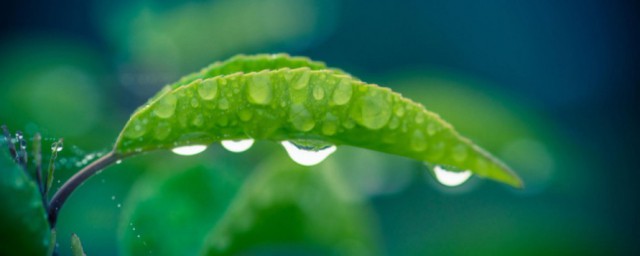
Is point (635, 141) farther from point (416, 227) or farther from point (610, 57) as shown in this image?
point (416, 227)

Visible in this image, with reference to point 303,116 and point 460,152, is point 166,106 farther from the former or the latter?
point 460,152

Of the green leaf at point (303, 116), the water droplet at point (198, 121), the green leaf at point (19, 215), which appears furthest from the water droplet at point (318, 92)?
the green leaf at point (19, 215)

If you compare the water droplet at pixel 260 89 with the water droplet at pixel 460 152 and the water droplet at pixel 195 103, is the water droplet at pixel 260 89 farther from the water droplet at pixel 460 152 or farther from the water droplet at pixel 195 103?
the water droplet at pixel 460 152

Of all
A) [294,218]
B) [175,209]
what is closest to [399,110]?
[294,218]

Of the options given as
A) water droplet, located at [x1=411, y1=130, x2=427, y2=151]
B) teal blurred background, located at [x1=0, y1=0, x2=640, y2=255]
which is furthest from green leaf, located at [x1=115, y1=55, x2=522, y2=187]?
teal blurred background, located at [x1=0, y1=0, x2=640, y2=255]

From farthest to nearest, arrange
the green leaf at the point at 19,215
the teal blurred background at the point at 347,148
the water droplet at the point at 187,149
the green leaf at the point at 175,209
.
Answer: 1. the teal blurred background at the point at 347,148
2. the green leaf at the point at 175,209
3. the water droplet at the point at 187,149
4. the green leaf at the point at 19,215

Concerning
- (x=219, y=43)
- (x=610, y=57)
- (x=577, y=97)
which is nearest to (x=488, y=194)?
(x=219, y=43)

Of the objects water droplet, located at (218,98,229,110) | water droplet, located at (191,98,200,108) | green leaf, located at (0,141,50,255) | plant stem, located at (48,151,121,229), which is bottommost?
green leaf, located at (0,141,50,255)

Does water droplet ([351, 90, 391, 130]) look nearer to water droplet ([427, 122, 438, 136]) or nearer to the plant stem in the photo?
water droplet ([427, 122, 438, 136])
